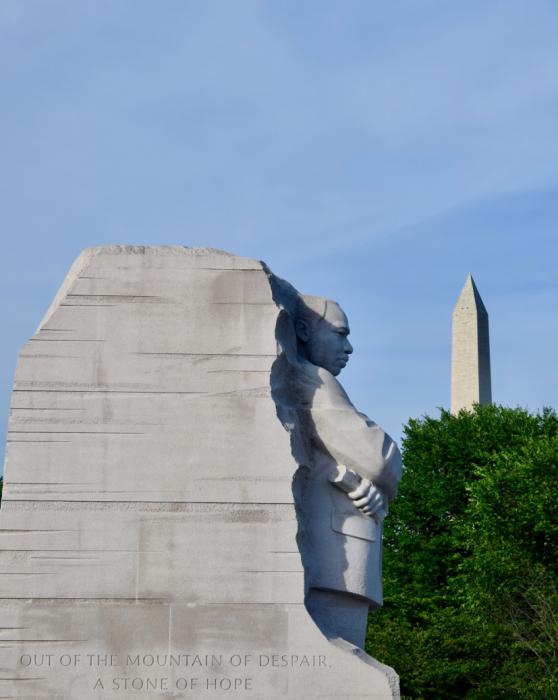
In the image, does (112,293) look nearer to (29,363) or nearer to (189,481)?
(29,363)

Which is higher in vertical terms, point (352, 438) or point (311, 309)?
point (311, 309)

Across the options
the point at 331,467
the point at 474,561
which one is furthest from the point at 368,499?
the point at 474,561

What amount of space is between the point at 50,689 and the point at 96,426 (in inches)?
83.2

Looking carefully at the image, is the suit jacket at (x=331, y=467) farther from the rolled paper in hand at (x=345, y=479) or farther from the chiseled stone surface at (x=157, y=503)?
the chiseled stone surface at (x=157, y=503)

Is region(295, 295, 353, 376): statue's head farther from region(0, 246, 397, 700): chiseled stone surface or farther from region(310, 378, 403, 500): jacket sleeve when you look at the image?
region(0, 246, 397, 700): chiseled stone surface

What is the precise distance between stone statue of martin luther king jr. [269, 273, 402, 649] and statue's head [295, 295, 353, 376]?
0.91 feet

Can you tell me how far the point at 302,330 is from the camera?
14.3m

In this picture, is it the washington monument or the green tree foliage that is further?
the washington monument

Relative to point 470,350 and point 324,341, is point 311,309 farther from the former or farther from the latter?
point 470,350

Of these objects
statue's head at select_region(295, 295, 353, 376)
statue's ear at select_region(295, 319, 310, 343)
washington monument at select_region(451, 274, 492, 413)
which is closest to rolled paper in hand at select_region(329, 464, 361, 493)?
statue's head at select_region(295, 295, 353, 376)

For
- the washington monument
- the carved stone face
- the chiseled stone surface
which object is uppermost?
the washington monument

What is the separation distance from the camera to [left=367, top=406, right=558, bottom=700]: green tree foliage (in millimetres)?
34406

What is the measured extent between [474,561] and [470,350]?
171 ft

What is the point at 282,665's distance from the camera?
41.9 feet
